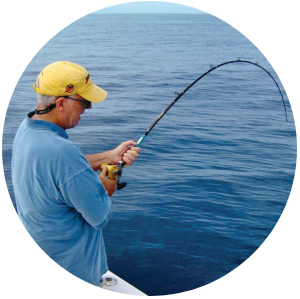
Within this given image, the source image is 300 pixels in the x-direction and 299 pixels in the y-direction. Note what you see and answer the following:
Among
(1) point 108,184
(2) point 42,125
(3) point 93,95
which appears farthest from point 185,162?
(2) point 42,125

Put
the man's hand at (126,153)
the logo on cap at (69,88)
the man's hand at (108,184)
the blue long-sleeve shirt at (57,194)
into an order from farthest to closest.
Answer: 1. the man's hand at (126,153)
2. the man's hand at (108,184)
3. the logo on cap at (69,88)
4. the blue long-sleeve shirt at (57,194)

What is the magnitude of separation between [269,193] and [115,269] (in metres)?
2.93

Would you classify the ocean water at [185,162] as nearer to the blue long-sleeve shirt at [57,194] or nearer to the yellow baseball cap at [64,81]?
the yellow baseball cap at [64,81]

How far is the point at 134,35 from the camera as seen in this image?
19.8 m

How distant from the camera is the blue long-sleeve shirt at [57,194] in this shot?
1.38 m

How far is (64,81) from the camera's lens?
1.48 meters

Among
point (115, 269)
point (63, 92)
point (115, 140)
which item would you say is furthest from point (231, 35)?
point (63, 92)

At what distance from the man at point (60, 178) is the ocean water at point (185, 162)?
102cm

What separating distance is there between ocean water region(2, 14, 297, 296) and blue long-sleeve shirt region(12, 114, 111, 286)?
1.15 meters

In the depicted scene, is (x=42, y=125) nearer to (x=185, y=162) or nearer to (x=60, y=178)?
(x=60, y=178)

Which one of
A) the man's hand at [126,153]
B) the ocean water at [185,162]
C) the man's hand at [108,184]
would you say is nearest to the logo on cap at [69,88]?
the man's hand at [108,184]

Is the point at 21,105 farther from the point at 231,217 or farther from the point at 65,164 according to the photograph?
the point at 65,164

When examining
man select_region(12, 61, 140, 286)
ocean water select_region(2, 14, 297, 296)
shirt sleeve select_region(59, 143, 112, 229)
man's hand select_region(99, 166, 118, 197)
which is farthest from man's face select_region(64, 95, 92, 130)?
ocean water select_region(2, 14, 297, 296)

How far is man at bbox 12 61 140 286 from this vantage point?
54.7 inches
